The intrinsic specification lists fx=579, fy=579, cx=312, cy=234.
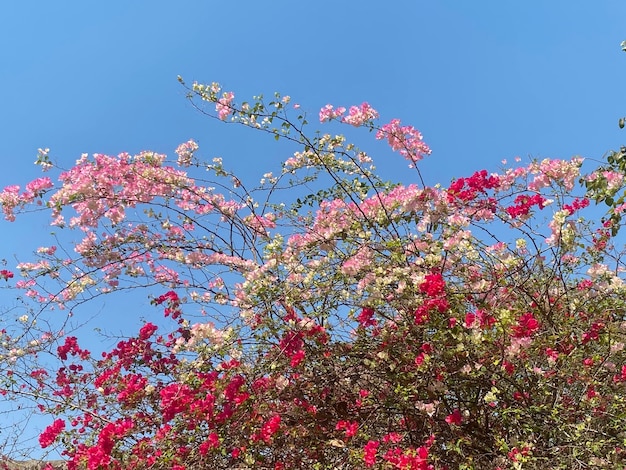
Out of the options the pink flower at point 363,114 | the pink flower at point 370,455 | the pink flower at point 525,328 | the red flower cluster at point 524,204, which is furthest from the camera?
the pink flower at point 363,114

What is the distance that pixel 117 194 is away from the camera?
424cm

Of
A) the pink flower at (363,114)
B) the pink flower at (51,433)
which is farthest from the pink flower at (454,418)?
the pink flower at (51,433)

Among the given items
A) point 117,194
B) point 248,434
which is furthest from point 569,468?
point 117,194

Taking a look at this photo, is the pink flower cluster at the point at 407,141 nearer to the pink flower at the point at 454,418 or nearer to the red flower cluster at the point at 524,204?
the red flower cluster at the point at 524,204

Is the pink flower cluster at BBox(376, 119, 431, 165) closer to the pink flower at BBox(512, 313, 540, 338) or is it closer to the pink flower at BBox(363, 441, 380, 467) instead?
the pink flower at BBox(512, 313, 540, 338)

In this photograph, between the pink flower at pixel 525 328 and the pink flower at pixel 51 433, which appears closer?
the pink flower at pixel 525 328

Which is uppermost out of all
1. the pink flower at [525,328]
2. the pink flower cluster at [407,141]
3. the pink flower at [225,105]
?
the pink flower at [225,105]

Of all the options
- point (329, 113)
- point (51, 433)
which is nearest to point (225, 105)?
point (329, 113)

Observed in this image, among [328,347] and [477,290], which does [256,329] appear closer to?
[328,347]

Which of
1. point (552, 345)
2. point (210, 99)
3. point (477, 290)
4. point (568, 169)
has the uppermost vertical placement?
point (210, 99)

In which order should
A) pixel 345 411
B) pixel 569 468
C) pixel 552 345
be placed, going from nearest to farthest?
pixel 569 468
pixel 552 345
pixel 345 411

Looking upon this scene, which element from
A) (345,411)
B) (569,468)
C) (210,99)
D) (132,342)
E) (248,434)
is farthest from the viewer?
(132,342)

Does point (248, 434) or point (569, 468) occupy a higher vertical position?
point (248, 434)

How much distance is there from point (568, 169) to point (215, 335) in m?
2.29
